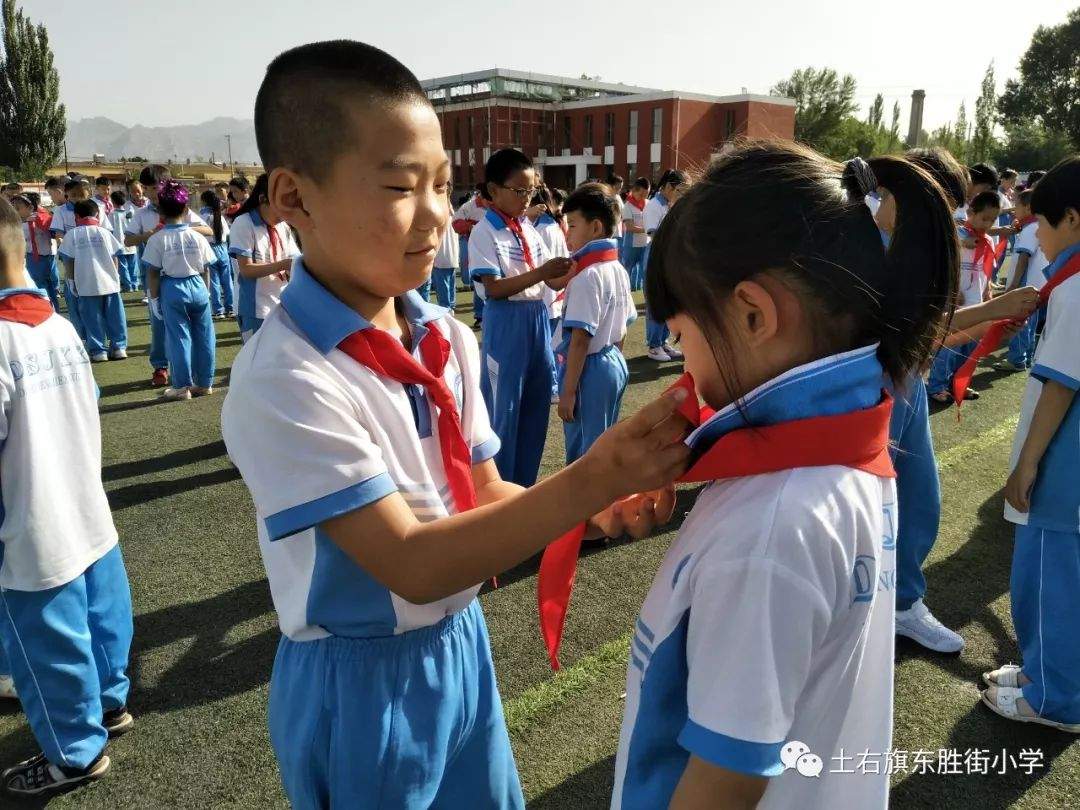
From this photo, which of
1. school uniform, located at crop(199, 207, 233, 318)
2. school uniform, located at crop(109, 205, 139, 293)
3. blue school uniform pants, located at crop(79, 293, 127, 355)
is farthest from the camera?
school uniform, located at crop(109, 205, 139, 293)

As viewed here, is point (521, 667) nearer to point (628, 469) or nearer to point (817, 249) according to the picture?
point (628, 469)

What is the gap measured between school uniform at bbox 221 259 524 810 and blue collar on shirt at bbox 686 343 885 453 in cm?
53

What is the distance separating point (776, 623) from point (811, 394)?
0.30 metres

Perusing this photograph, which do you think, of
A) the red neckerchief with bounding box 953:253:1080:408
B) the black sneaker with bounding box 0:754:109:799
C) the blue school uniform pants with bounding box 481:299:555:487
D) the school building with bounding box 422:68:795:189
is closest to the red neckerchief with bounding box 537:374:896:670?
the red neckerchief with bounding box 953:253:1080:408

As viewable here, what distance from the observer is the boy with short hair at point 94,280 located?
8258 mm

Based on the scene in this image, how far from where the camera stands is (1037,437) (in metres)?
2.49

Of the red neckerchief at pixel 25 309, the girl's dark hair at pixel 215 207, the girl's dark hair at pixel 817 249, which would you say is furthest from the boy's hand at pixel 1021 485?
the girl's dark hair at pixel 215 207

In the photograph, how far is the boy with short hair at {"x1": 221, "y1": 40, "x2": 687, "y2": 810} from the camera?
42.5 inches

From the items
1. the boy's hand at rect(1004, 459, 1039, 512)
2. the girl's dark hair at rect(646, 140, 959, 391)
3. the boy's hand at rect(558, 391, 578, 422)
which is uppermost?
the girl's dark hair at rect(646, 140, 959, 391)

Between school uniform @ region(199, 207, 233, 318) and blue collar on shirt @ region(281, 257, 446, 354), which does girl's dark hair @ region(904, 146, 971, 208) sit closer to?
blue collar on shirt @ region(281, 257, 446, 354)

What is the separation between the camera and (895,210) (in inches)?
44.6

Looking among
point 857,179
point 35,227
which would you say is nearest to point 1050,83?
point 35,227

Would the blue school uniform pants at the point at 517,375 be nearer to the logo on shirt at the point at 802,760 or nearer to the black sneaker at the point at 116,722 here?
the black sneaker at the point at 116,722

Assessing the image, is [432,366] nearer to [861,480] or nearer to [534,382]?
[861,480]
